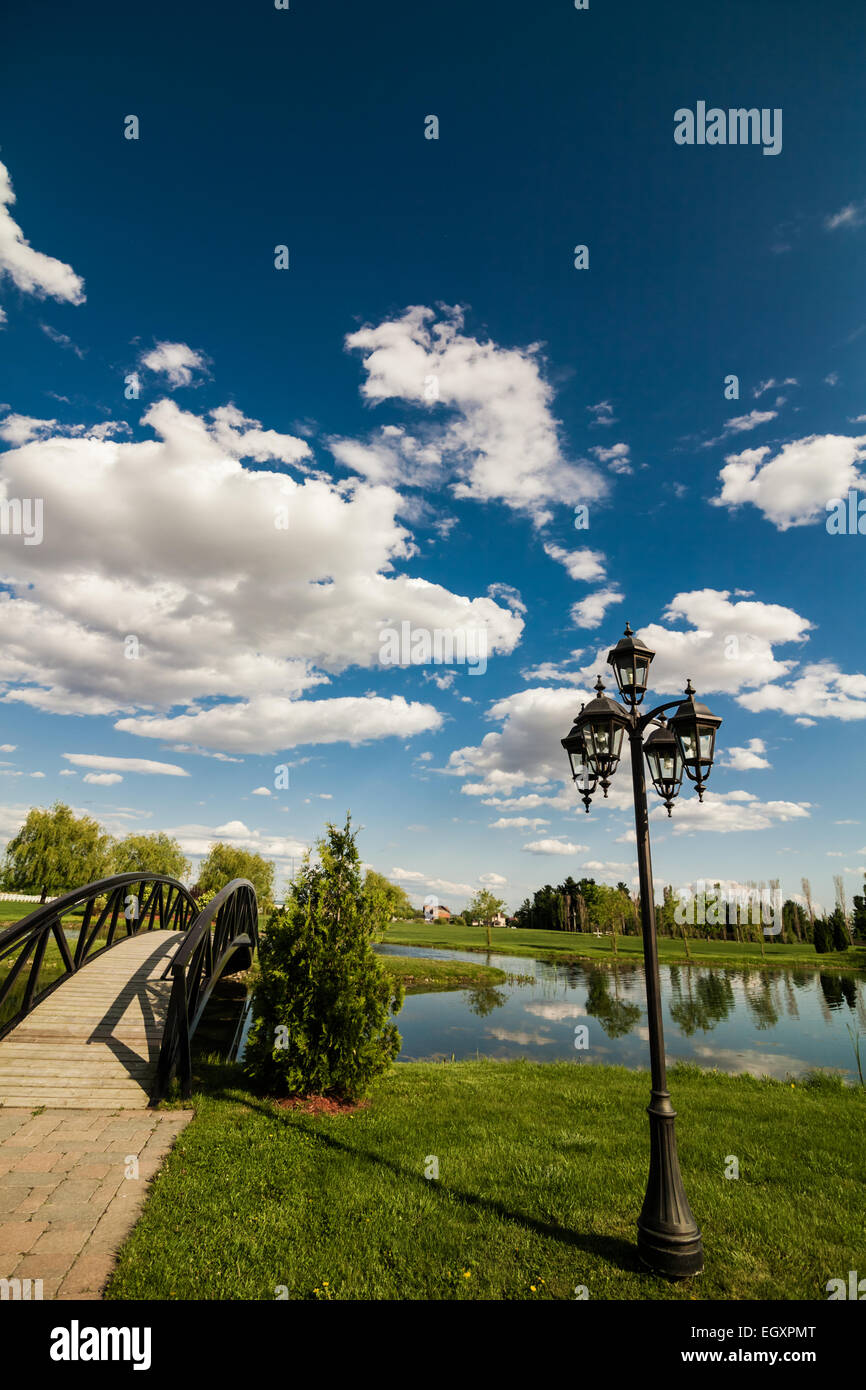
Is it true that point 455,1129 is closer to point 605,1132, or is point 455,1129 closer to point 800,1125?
point 605,1132

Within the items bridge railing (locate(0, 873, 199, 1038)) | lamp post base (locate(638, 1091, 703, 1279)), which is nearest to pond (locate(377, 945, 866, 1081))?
bridge railing (locate(0, 873, 199, 1038))

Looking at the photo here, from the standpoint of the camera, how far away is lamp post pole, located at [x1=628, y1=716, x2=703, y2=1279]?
15.7 feet

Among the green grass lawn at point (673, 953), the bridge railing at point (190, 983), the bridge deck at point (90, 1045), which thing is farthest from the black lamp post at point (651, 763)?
the green grass lawn at point (673, 953)

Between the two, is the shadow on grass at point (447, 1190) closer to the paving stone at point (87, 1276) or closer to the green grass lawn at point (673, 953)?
the paving stone at point (87, 1276)

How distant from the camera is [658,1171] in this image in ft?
16.8

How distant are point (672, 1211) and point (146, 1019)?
10216 mm

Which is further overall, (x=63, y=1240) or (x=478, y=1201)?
(x=478, y=1201)

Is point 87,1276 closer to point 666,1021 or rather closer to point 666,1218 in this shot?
point 666,1218

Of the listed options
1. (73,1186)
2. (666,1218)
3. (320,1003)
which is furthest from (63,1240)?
(666,1218)

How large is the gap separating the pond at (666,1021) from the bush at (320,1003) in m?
8.90

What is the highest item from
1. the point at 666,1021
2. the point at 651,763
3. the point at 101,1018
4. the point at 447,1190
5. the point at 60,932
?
the point at 651,763

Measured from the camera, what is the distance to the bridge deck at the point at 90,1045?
29.2 ft

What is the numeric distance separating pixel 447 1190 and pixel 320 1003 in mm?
3350
